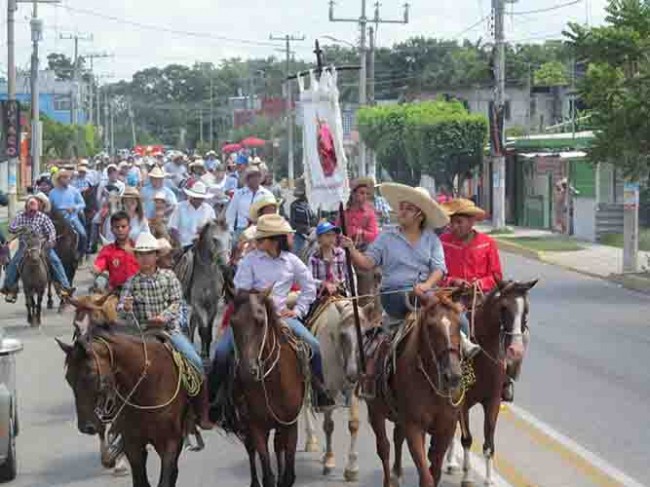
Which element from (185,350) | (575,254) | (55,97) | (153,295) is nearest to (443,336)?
(185,350)

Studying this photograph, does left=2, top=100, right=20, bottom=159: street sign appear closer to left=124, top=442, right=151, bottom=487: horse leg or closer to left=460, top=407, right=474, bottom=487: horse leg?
left=460, top=407, right=474, bottom=487: horse leg

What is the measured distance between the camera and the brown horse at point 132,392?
9.52 meters

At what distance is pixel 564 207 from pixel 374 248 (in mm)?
34465

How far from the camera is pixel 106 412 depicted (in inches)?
385

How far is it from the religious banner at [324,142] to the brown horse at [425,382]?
2.19m

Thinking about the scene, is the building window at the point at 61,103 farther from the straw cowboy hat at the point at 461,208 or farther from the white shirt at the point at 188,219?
the straw cowboy hat at the point at 461,208

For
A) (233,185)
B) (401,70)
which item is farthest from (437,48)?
(233,185)

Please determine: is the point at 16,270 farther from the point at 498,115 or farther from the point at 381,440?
the point at 498,115

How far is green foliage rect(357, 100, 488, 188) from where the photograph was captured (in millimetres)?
57500

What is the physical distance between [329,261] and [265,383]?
8.85 feet

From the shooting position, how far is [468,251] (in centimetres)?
1252

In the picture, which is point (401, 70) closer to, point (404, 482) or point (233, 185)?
point (233, 185)

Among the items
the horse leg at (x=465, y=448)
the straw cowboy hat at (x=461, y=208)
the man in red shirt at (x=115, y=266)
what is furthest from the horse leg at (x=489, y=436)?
the man in red shirt at (x=115, y=266)

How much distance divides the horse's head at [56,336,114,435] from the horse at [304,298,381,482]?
2.49 m
